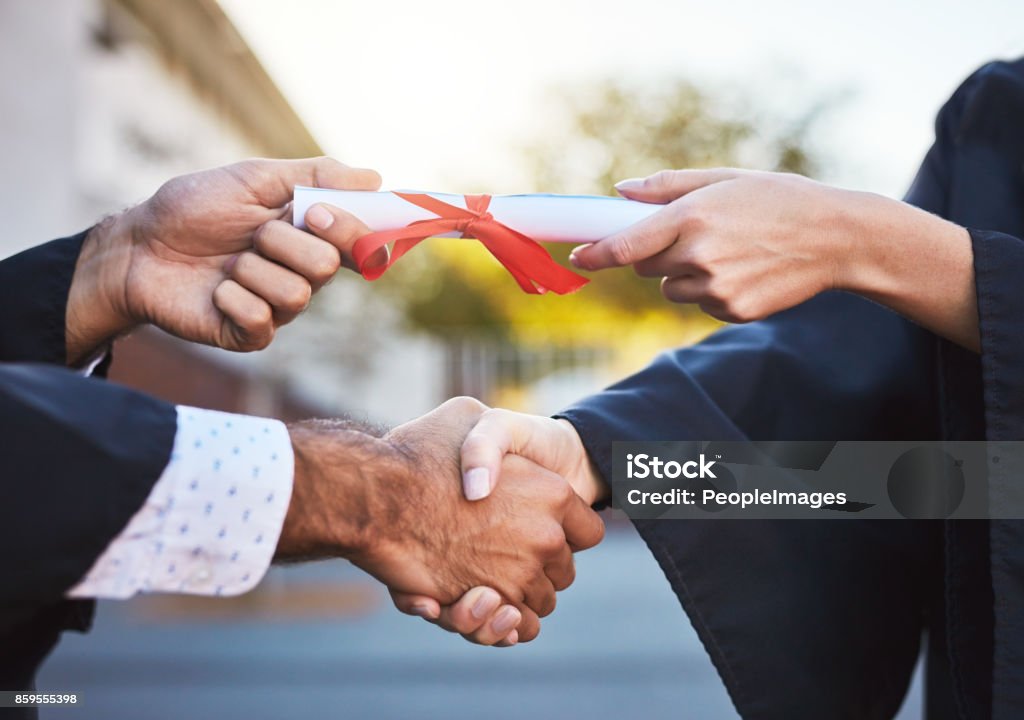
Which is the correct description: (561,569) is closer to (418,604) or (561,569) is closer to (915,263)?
(418,604)

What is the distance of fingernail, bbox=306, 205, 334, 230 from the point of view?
1.58 m

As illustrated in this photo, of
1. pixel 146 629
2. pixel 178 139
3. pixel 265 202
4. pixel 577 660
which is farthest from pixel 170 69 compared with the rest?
pixel 265 202

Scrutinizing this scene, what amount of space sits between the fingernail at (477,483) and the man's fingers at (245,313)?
1.43 feet

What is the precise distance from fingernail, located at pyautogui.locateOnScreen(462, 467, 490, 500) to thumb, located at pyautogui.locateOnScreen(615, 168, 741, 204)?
0.52m

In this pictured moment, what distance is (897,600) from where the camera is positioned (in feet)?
5.89

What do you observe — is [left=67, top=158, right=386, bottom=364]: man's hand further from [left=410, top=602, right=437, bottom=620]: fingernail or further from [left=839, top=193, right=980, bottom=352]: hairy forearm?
[left=839, top=193, right=980, bottom=352]: hairy forearm

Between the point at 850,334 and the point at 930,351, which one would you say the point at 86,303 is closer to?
the point at 850,334

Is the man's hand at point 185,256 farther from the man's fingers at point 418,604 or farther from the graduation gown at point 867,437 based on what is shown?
the graduation gown at point 867,437

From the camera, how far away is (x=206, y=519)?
125 centimetres

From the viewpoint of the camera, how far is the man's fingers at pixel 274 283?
1.66 metres

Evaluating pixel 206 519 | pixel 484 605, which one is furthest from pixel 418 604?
pixel 206 519

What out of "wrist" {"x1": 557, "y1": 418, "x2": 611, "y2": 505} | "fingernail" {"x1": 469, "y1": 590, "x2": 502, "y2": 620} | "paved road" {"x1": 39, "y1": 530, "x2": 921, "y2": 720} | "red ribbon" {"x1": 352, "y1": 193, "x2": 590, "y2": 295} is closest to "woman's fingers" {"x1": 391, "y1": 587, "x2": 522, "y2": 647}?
"fingernail" {"x1": 469, "y1": 590, "x2": 502, "y2": 620}

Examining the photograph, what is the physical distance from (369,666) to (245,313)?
5.09 metres

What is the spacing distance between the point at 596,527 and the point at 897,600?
55cm
